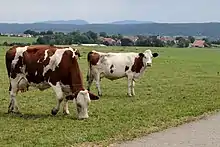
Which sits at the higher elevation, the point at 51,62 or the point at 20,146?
the point at 51,62

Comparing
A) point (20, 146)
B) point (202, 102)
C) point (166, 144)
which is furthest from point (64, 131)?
point (202, 102)

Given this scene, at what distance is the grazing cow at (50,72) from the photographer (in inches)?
514

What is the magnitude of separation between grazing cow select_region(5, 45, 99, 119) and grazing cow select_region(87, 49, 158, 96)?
5355 mm

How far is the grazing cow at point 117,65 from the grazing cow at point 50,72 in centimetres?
536

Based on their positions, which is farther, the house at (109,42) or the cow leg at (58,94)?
the house at (109,42)

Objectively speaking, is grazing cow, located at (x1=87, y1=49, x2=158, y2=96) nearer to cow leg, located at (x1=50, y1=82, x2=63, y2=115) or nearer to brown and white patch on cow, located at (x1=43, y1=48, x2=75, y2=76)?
brown and white patch on cow, located at (x1=43, y1=48, x2=75, y2=76)

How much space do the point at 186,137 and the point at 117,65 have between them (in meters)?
8.75

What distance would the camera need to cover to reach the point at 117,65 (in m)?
18.9

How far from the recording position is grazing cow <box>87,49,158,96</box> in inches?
744

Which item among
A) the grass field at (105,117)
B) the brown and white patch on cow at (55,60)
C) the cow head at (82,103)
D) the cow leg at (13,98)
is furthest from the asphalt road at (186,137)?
the cow leg at (13,98)

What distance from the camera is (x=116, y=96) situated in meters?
18.3

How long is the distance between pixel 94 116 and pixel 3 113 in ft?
8.54

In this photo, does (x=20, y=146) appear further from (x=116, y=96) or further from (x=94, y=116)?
(x=116, y=96)

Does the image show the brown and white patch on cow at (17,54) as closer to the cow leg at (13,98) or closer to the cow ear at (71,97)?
the cow leg at (13,98)
